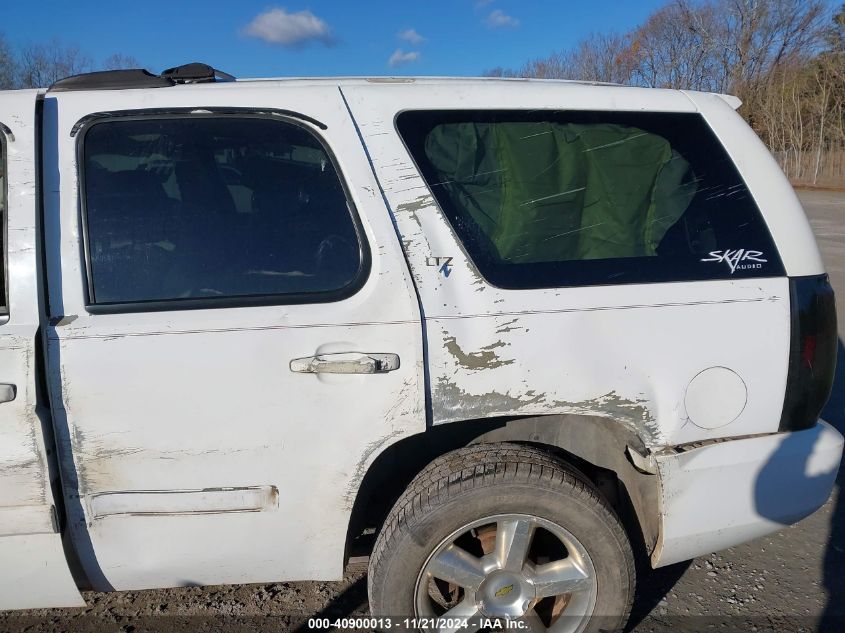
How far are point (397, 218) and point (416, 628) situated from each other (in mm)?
1419

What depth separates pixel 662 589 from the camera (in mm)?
2707

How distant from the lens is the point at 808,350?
82.0 inches

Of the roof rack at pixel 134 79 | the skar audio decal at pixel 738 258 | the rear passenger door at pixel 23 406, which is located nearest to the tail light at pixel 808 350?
the skar audio decal at pixel 738 258

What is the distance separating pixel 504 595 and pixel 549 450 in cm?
54

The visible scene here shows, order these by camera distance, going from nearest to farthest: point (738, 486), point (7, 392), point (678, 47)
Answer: point (7, 392) → point (738, 486) → point (678, 47)

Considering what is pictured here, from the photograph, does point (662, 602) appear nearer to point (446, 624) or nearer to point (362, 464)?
point (446, 624)

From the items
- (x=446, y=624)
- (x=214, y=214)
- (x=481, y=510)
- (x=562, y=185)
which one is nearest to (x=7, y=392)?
(x=214, y=214)

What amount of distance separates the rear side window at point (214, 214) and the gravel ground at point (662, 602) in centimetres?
128

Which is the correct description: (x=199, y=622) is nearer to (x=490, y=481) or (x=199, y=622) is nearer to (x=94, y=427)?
(x=94, y=427)

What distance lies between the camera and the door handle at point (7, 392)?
1.78 meters

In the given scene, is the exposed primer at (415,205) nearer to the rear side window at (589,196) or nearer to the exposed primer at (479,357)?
the rear side window at (589,196)

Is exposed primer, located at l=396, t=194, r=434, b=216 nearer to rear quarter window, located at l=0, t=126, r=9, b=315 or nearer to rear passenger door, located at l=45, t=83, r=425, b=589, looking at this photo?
rear passenger door, located at l=45, t=83, r=425, b=589

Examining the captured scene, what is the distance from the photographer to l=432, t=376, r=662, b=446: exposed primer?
197 cm

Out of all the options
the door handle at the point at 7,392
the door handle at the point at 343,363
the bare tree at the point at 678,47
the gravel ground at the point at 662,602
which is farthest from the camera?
the bare tree at the point at 678,47
